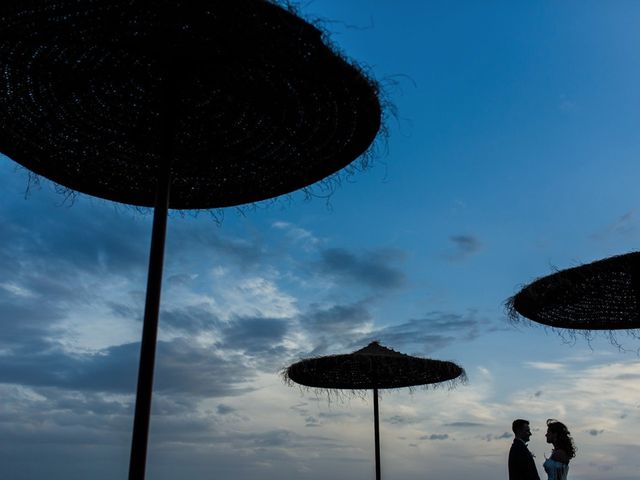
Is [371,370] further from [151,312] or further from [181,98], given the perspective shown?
[151,312]

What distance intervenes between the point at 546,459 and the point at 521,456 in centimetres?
92

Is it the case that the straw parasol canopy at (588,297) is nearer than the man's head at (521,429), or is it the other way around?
the man's head at (521,429)

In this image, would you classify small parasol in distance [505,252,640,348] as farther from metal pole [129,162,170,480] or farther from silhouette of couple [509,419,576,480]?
metal pole [129,162,170,480]

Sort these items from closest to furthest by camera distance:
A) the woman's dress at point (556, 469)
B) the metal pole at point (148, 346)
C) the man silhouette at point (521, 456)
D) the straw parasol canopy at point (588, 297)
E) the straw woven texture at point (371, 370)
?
the metal pole at point (148, 346), the man silhouette at point (521, 456), the woman's dress at point (556, 469), the straw parasol canopy at point (588, 297), the straw woven texture at point (371, 370)

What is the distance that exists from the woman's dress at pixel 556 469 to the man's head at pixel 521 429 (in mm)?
791

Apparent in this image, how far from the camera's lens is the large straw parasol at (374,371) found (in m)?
15.3

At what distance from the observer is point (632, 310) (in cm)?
1156

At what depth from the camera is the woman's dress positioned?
805cm

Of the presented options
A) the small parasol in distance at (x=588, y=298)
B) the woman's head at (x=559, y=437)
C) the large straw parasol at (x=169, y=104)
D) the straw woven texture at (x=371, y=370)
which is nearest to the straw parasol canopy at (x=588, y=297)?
the small parasol in distance at (x=588, y=298)

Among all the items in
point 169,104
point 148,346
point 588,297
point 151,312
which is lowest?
point 148,346

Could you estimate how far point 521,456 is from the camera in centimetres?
746

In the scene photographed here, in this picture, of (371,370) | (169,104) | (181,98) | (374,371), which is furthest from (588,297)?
(169,104)

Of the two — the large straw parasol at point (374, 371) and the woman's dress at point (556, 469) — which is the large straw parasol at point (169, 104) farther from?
the large straw parasol at point (374, 371)

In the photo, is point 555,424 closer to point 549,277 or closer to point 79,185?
point 549,277
